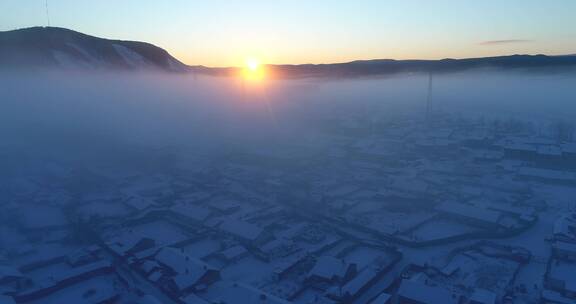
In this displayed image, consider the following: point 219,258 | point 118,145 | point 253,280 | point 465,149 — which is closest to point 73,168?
point 118,145

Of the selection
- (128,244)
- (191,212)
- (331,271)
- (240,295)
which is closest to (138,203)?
(191,212)

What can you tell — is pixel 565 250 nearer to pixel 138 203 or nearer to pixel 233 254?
pixel 233 254

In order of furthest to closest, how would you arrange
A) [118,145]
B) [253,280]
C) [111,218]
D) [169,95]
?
[169,95] < [118,145] < [111,218] < [253,280]

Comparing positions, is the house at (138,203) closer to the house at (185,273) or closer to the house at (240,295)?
the house at (185,273)

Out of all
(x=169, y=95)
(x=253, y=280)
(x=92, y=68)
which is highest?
(x=92, y=68)

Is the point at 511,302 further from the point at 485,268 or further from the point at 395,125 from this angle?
the point at 395,125

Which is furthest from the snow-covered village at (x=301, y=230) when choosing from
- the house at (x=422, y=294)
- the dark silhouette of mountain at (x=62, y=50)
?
the dark silhouette of mountain at (x=62, y=50)
